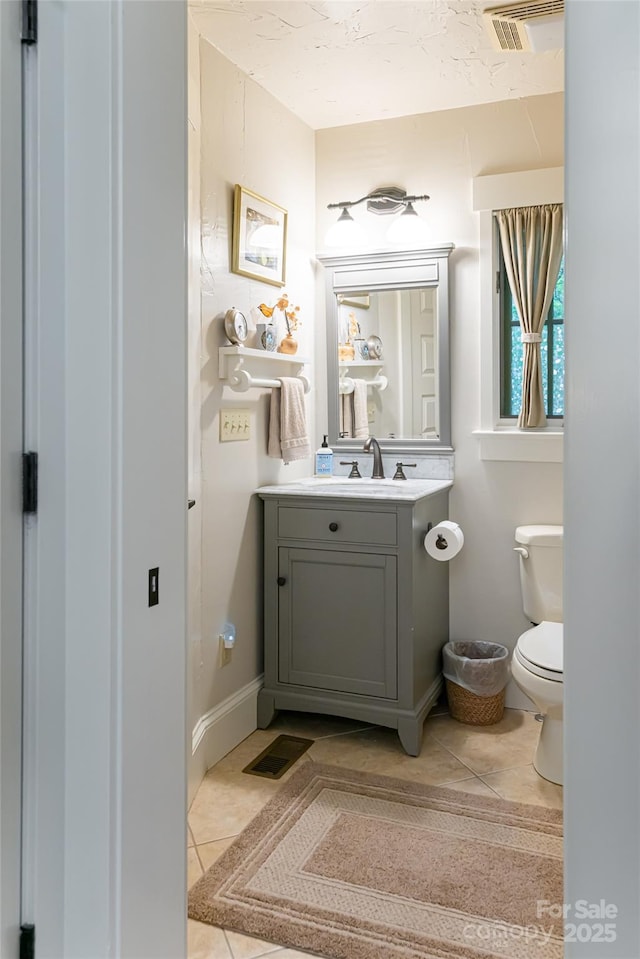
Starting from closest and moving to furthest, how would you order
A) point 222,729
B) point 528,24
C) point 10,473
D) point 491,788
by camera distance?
point 10,473
point 528,24
point 491,788
point 222,729

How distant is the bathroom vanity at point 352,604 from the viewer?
2.60 metres

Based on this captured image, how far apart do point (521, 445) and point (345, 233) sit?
4.06ft

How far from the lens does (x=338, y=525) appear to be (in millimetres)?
2689

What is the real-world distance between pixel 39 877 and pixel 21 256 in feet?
3.38

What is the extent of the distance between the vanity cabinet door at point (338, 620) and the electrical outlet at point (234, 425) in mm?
485

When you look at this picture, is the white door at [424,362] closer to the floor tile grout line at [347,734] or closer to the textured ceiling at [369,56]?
the textured ceiling at [369,56]

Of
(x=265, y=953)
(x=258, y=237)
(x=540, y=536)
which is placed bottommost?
(x=265, y=953)

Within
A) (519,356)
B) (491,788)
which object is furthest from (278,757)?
(519,356)

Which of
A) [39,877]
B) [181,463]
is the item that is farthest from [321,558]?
[39,877]

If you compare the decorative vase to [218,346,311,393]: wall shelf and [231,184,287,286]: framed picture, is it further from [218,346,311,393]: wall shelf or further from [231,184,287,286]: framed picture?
[231,184,287,286]: framed picture

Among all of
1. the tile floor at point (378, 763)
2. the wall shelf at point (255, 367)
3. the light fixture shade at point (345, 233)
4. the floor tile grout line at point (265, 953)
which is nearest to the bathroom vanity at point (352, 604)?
the tile floor at point (378, 763)

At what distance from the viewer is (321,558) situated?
2.73 m

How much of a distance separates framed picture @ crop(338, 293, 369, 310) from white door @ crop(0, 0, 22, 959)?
2.22m

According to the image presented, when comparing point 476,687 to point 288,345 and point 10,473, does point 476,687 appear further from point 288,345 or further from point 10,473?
point 10,473
